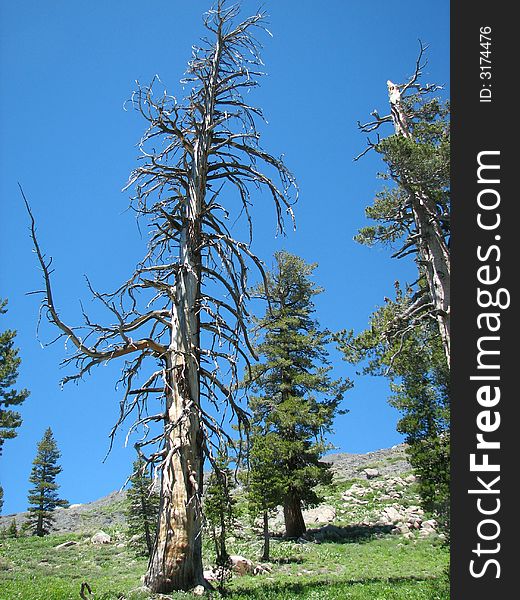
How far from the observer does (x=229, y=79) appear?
11.2 m

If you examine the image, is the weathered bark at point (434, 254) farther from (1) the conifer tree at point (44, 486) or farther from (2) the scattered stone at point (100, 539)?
(1) the conifer tree at point (44, 486)

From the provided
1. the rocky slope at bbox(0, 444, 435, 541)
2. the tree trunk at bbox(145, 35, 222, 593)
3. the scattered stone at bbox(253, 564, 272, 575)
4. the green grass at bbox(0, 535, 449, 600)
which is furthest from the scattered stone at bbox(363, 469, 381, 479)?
the tree trunk at bbox(145, 35, 222, 593)

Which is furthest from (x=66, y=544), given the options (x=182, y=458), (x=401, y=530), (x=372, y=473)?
(x=372, y=473)

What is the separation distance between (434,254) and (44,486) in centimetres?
5021

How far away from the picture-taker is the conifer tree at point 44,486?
5069 cm

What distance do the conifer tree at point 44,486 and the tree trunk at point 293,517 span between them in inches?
1241

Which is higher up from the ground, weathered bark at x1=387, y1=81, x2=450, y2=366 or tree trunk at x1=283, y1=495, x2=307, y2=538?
weathered bark at x1=387, y1=81, x2=450, y2=366

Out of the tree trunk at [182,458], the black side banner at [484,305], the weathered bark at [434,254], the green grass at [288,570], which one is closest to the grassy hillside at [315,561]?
the green grass at [288,570]

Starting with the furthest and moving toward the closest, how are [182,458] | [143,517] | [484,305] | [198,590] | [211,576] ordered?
[143,517] → [211,576] → [182,458] → [198,590] → [484,305]

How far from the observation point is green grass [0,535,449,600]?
8570 millimetres

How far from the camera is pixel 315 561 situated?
19.1m

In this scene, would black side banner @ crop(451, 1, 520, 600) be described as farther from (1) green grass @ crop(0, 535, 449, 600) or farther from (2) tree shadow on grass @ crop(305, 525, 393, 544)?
(2) tree shadow on grass @ crop(305, 525, 393, 544)

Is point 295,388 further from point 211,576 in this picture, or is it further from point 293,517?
point 211,576

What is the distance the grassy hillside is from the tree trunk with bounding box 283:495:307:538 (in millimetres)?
827
